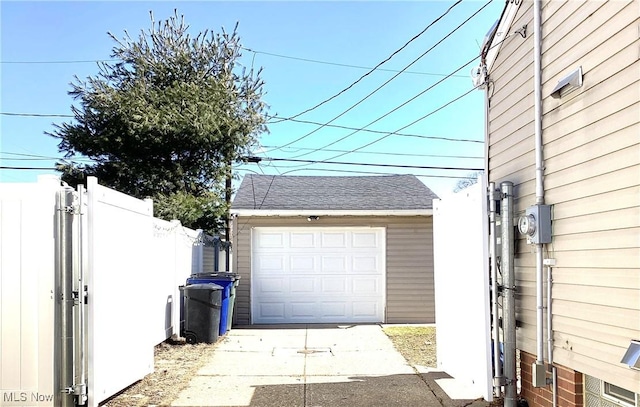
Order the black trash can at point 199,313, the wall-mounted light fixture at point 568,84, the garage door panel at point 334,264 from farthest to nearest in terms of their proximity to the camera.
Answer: the garage door panel at point 334,264, the black trash can at point 199,313, the wall-mounted light fixture at point 568,84

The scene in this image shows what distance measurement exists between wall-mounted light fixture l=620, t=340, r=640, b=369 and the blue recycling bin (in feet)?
22.6

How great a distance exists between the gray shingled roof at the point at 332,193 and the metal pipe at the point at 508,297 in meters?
6.38

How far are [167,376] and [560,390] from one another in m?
4.47

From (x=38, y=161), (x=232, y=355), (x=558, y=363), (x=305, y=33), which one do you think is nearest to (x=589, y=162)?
(x=558, y=363)

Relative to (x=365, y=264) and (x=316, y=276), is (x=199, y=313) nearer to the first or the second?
(x=316, y=276)

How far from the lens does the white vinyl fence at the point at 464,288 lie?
427 centimetres

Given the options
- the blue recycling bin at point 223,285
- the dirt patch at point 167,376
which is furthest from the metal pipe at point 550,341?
the blue recycling bin at point 223,285

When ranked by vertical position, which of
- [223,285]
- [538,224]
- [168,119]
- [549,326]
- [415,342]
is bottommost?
[415,342]

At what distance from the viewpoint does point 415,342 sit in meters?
8.48

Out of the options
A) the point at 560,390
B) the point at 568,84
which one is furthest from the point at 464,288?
the point at 568,84

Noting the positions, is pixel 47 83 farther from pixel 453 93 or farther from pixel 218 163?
pixel 453 93

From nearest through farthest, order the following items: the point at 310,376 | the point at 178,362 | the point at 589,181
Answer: the point at 589,181
the point at 310,376
the point at 178,362

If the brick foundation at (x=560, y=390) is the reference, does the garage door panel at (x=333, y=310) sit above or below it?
below

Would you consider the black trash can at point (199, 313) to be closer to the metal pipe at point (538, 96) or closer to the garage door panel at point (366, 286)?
the garage door panel at point (366, 286)
